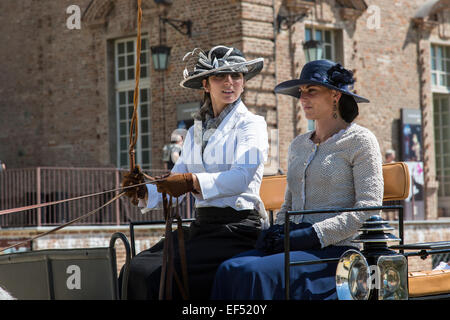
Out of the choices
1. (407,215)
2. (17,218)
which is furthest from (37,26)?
(407,215)

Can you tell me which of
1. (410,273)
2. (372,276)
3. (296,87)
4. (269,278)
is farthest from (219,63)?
(410,273)

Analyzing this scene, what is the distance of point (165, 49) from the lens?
680 inches

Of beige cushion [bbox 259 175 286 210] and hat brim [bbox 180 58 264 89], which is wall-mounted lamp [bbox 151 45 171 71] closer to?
beige cushion [bbox 259 175 286 210]

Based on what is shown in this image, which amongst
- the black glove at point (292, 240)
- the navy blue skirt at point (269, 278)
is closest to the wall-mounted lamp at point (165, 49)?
the black glove at point (292, 240)

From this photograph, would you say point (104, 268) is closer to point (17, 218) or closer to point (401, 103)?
point (17, 218)

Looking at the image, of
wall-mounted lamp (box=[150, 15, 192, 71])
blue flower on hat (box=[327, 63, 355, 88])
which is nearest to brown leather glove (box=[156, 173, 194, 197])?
blue flower on hat (box=[327, 63, 355, 88])

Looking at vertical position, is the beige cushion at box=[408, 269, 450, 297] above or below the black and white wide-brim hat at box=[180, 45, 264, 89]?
below

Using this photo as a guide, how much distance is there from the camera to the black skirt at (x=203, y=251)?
13.4 ft

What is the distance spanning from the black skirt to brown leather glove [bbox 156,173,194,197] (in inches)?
13.1

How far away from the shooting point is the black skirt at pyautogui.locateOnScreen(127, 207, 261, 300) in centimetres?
407

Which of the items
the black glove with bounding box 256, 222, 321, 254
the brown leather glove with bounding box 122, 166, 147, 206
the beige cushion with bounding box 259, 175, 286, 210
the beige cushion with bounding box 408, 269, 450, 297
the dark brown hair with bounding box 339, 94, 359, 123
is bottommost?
the beige cushion with bounding box 408, 269, 450, 297

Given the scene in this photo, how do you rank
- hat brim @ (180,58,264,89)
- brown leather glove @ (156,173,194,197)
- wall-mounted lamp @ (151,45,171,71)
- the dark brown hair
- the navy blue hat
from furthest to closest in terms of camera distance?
wall-mounted lamp @ (151,45,171,71)
the dark brown hair
the navy blue hat
hat brim @ (180,58,264,89)
brown leather glove @ (156,173,194,197)

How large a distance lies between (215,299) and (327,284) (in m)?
0.60

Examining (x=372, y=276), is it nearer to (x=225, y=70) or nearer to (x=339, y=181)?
(x=339, y=181)
